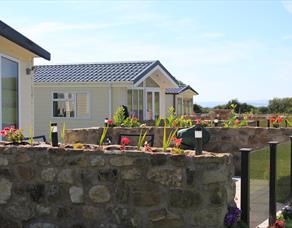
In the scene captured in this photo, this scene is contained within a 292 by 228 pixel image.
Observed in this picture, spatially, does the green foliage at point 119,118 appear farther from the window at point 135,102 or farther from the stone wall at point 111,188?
the window at point 135,102

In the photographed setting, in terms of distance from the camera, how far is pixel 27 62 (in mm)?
11555

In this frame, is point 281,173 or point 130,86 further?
point 130,86

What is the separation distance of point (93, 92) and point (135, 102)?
204 centimetres

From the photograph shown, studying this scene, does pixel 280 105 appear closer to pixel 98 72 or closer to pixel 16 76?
pixel 98 72

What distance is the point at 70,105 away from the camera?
21.2 meters

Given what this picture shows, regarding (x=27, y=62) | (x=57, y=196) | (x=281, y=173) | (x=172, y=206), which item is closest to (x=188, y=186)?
(x=172, y=206)

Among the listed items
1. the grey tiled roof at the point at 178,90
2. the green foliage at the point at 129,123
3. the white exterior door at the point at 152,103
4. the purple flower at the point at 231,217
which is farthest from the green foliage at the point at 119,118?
the grey tiled roof at the point at 178,90

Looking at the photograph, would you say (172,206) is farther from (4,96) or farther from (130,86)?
(130,86)

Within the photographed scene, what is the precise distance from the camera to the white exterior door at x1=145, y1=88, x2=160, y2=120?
22.5 metres

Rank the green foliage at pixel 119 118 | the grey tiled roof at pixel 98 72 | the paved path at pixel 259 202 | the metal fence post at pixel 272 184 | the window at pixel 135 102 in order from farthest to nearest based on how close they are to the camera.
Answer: the window at pixel 135 102 → the grey tiled roof at pixel 98 72 → the green foliage at pixel 119 118 → the metal fence post at pixel 272 184 → the paved path at pixel 259 202

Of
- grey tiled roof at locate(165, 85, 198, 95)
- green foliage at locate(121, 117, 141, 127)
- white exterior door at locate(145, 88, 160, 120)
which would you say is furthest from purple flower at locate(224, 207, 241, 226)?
grey tiled roof at locate(165, 85, 198, 95)

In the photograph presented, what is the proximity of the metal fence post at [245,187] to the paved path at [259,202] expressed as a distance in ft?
0.53

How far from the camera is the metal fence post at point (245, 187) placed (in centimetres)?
531

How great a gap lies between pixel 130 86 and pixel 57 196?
1494 centimetres
